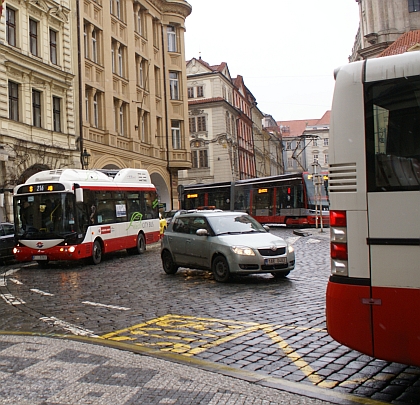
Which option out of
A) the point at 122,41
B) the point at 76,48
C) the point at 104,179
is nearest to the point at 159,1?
the point at 122,41

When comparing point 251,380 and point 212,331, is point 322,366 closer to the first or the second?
point 251,380

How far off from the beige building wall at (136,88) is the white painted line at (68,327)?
937 inches

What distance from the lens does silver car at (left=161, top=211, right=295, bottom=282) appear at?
1156 centimetres

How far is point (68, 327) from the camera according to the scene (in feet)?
25.6

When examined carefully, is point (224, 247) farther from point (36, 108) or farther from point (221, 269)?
point (36, 108)

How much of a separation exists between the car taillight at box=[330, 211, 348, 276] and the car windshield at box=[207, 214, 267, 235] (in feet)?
26.5

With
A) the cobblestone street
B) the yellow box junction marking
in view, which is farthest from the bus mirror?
the yellow box junction marking

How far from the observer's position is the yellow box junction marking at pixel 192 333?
6.31 meters

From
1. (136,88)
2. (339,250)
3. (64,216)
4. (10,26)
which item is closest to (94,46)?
(136,88)

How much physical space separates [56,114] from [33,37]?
4.16 m

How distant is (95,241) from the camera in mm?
18125

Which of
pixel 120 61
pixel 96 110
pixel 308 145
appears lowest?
pixel 96 110

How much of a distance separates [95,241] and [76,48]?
17.5 meters

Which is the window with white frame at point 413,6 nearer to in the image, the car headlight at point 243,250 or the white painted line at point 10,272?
the white painted line at point 10,272
